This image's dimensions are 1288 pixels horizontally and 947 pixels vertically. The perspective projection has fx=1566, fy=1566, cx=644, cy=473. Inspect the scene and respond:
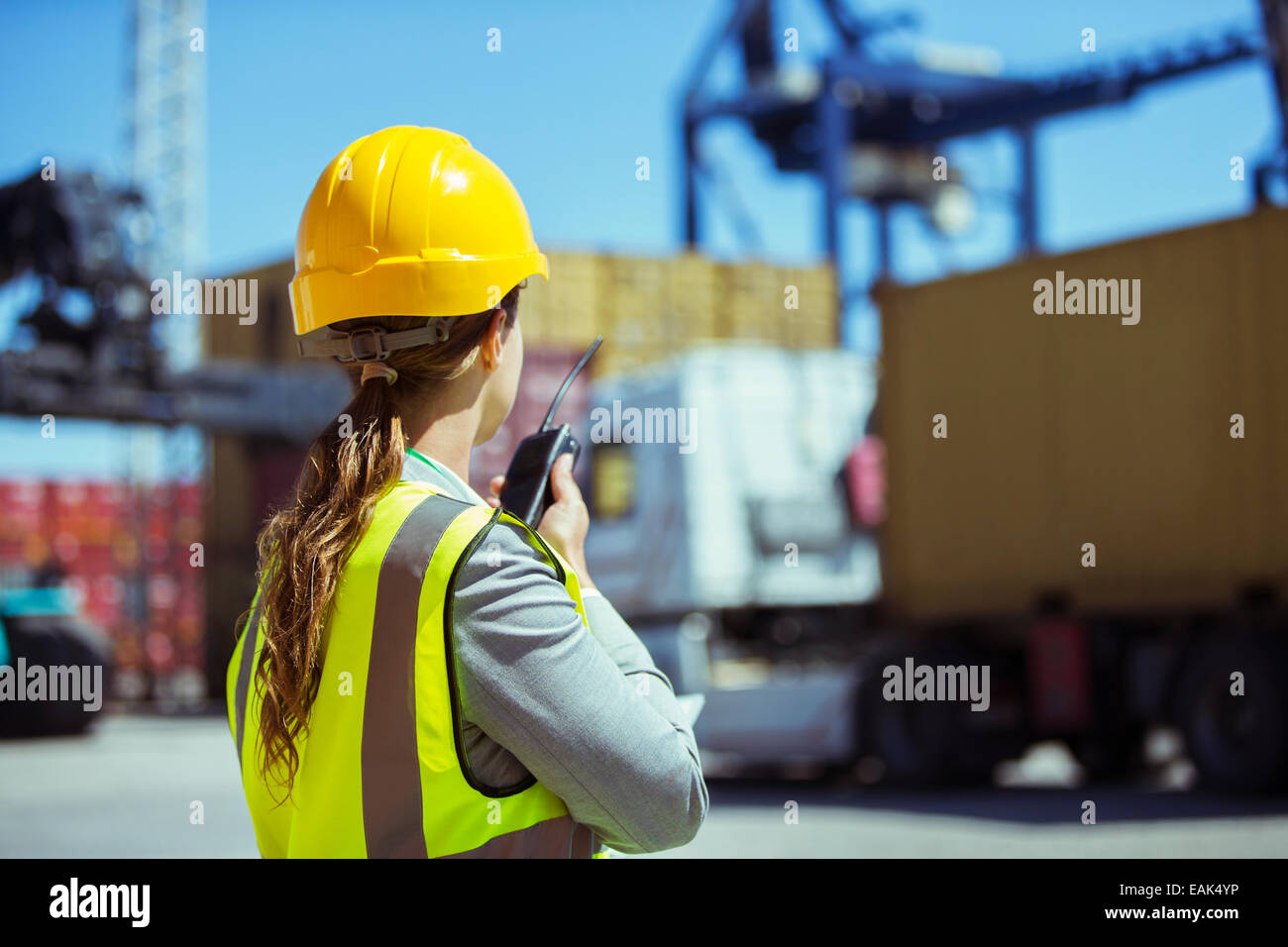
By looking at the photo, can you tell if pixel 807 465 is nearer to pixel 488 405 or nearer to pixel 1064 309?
pixel 1064 309

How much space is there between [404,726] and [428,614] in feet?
0.38

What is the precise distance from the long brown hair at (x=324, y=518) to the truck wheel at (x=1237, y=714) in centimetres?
806

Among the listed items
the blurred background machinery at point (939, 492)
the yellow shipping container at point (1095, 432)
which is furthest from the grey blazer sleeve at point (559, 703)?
the yellow shipping container at point (1095, 432)

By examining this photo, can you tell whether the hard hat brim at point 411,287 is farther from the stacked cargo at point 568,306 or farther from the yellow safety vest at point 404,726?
the stacked cargo at point 568,306

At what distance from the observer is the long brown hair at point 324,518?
1657 mm

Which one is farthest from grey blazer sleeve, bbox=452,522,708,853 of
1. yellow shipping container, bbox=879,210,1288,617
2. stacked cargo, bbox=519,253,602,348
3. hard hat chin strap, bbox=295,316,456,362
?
stacked cargo, bbox=519,253,602,348

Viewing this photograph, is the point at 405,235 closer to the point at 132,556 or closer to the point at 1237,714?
the point at 1237,714

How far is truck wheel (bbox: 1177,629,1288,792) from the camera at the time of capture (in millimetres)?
8836

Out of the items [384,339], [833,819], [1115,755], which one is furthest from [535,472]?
[1115,755]

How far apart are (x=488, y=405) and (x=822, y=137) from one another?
33281 mm

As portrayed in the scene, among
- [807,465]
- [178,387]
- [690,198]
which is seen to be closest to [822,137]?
[690,198]

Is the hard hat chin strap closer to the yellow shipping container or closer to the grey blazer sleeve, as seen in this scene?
the grey blazer sleeve

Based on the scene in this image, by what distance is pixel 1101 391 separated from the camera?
10.3 meters

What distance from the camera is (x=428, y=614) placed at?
1.57 m
